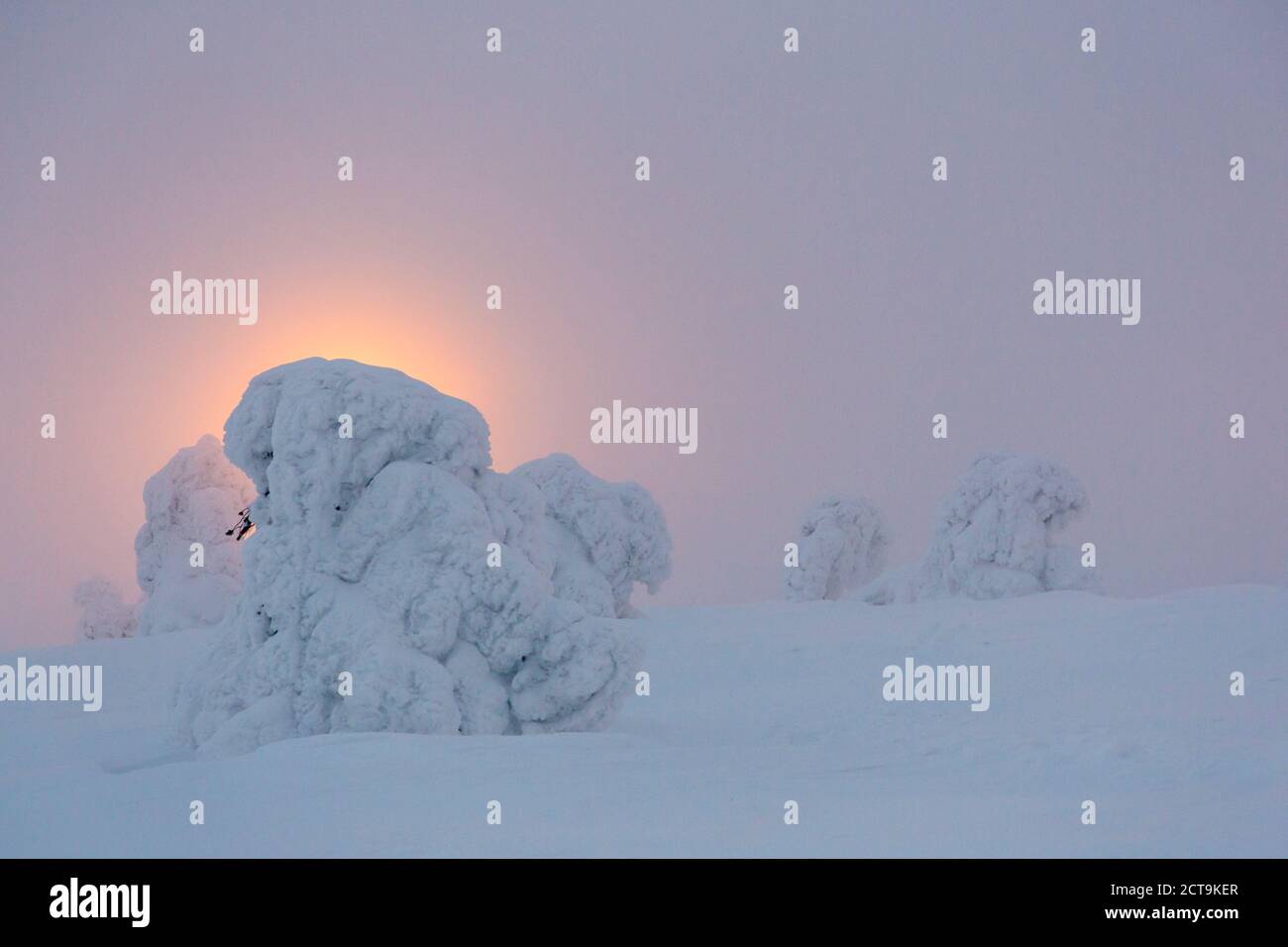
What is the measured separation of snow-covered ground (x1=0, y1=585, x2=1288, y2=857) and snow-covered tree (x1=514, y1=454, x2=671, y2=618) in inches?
177

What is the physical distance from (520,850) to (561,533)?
35.5ft

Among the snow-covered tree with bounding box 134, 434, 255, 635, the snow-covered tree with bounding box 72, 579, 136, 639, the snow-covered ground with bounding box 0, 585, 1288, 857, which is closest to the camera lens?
the snow-covered ground with bounding box 0, 585, 1288, 857

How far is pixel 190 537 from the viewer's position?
18.1m

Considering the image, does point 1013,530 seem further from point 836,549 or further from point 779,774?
point 779,774

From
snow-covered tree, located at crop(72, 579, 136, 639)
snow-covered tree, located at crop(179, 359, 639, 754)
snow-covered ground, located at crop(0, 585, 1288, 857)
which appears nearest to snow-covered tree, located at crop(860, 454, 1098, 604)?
snow-covered ground, located at crop(0, 585, 1288, 857)

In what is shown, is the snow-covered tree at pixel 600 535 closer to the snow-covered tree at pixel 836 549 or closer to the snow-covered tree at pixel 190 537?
the snow-covered tree at pixel 190 537

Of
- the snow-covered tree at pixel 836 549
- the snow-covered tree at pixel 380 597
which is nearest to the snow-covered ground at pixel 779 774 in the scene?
the snow-covered tree at pixel 380 597

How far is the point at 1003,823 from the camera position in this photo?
5.09 m

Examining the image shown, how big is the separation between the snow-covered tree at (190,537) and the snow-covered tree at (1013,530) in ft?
31.8

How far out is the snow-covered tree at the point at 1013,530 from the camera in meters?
15.9

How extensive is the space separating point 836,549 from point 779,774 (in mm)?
14618

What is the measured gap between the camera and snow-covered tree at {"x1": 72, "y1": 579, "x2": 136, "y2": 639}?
20094 mm

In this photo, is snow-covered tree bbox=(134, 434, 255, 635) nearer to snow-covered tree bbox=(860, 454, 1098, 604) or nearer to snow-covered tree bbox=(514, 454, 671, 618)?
snow-covered tree bbox=(514, 454, 671, 618)
